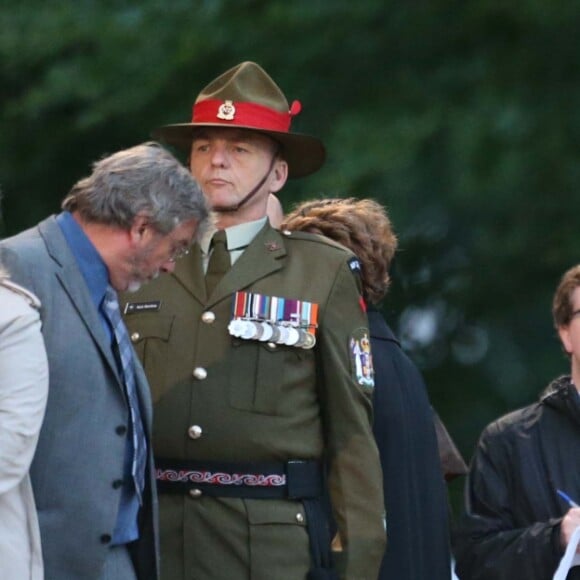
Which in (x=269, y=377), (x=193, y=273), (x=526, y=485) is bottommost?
(x=526, y=485)

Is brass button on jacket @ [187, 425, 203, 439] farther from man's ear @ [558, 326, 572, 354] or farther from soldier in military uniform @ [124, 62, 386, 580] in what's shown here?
man's ear @ [558, 326, 572, 354]

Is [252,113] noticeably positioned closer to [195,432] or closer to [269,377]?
[269,377]

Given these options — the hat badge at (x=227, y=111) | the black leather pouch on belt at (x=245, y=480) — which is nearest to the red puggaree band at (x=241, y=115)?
the hat badge at (x=227, y=111)

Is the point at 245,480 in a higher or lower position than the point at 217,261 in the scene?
lower

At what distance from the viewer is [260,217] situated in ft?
14.0

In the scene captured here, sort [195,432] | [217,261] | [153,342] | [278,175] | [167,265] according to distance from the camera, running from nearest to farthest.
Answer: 1. [167,265]
2. [195,432]
3. [153,342]
4. [217,261]
5. [278,175]

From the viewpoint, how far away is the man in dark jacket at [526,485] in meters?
4.41

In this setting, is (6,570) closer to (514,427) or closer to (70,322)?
(70,322)

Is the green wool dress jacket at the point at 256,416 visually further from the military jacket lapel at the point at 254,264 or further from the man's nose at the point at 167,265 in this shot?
the man's nose at the point at 167,265

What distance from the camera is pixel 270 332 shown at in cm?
404

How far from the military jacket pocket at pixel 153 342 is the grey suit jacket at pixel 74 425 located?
0.54 metres

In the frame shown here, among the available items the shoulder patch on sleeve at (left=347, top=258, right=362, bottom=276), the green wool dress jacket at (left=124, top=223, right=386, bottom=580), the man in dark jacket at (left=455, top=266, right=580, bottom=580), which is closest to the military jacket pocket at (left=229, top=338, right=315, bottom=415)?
the green wool dress jacket at (left=124, top=223, right=386, bottom=580)

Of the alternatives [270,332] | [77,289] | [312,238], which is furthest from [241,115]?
[77,289]

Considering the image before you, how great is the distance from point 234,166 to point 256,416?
1.94ft
